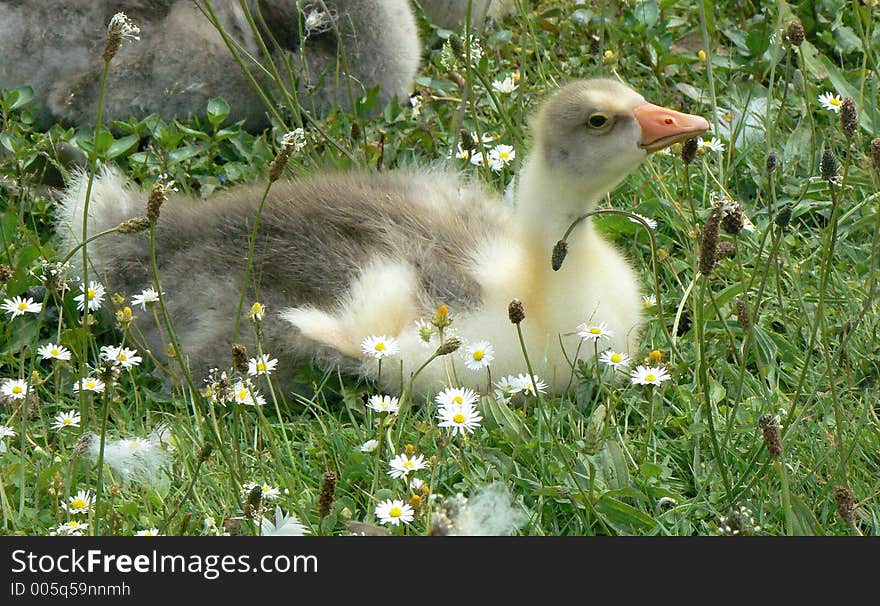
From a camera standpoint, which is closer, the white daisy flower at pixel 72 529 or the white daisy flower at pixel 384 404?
the white daisy flower at pixel 72 529

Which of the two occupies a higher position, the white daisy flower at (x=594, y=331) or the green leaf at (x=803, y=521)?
the white daisy flower at (x=594, y=331)

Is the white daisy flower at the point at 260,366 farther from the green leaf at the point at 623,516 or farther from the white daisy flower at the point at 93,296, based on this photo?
the green leaf at the point at 623,516

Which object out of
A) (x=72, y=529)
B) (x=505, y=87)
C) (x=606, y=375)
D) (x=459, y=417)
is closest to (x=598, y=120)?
(x=606, y=375)

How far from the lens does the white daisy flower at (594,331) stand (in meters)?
3.00

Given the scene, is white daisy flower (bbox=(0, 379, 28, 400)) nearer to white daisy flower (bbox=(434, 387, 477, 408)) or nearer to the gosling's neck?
white daisy flower (bbox=(434, 387, 477, 408))

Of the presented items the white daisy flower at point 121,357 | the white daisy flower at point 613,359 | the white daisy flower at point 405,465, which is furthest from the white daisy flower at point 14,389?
the white daisy flower at point 613,359

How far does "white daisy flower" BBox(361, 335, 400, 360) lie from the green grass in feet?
0.59

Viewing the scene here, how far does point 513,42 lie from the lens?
16.3 ft

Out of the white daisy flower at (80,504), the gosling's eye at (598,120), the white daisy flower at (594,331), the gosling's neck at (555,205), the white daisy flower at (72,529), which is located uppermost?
the gosling's eye at (598,120)

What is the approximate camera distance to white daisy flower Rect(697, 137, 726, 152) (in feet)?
12.5

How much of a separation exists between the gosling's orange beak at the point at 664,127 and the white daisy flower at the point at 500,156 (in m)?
0.94

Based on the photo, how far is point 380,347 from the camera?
3002 millimetres

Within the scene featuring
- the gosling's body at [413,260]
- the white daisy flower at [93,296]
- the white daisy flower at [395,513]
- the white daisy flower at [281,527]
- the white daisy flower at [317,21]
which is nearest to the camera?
the white daisy flower at [281,527]

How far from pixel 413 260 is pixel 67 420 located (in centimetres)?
89
